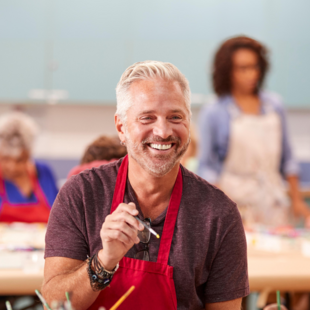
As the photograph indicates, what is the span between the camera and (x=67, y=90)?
4.41 meters

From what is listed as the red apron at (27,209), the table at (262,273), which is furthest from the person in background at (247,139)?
the red apron at (27,209)

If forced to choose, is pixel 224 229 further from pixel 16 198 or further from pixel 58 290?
pixel 16 198

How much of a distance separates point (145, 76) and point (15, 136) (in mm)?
1745

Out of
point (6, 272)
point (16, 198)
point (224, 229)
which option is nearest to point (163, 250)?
point (224, 229)

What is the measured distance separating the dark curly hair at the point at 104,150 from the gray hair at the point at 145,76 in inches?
32.9

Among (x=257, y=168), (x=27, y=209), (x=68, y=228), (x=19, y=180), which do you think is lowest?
(x=27, y=209)

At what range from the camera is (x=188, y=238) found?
127cm

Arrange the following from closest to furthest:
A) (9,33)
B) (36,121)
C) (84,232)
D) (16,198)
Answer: (84,232) → (16,198) → (9,33) → (36,121)

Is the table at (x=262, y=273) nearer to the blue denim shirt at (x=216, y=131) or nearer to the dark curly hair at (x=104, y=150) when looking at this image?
the dark curly hair at (x=104, y=150)

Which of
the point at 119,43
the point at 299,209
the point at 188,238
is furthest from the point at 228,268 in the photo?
the point at 119,43

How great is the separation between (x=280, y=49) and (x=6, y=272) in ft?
11.7

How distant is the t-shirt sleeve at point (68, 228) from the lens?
124 centimetres

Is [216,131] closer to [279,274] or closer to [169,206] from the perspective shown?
[279,274]

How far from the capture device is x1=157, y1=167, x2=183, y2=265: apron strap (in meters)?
1.26
